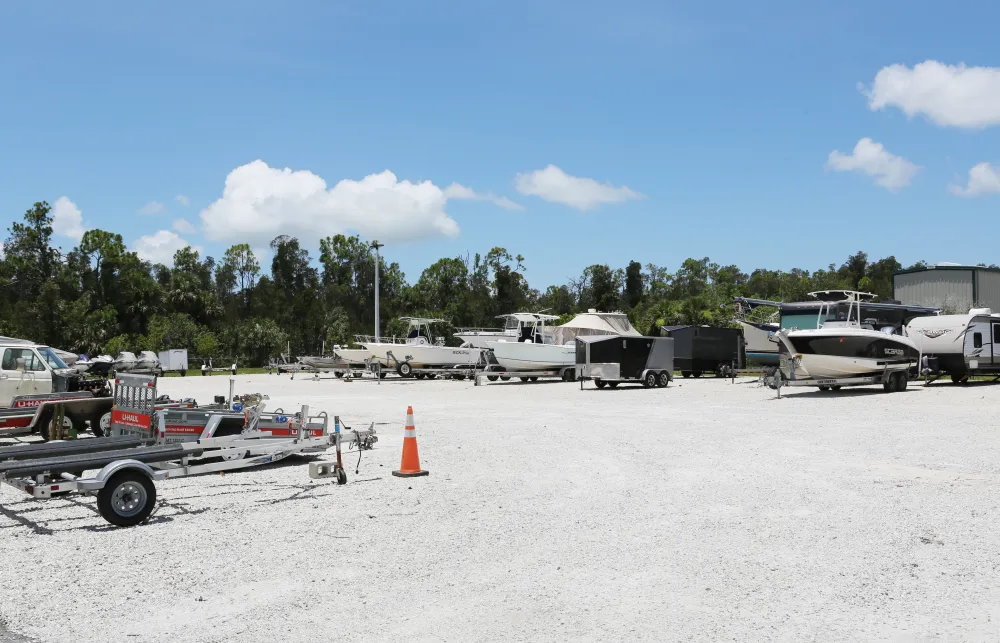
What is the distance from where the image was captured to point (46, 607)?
5.02 m

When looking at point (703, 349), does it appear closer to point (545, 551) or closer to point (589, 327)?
point (589, 327)

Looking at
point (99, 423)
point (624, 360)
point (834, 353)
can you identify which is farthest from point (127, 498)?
point (624, 360)

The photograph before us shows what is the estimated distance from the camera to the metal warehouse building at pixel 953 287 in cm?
4794

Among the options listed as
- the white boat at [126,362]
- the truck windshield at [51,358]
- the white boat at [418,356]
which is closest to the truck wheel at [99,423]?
the truck windshield at [51,358]

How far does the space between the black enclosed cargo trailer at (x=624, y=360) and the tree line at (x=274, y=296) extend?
26282 mm

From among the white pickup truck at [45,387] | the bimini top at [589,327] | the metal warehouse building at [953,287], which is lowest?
the white pickup truck at [45,387]

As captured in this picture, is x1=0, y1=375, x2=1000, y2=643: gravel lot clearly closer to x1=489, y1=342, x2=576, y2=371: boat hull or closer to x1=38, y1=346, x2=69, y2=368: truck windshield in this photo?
x1=38, y1=346, x2=69, y2=368: truck windshield

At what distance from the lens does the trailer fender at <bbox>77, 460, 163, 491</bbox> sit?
6.93 meters

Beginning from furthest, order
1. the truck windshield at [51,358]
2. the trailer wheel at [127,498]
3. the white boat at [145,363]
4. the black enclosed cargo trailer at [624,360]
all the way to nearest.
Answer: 1. the black enclosed cargo trailer at [624,360]
2. the white boat at [145,363]
3. the truck windshield at [51,358]
4. the trailer wheel at [127,498]

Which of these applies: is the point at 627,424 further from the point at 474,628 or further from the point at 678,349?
the point at 678,349

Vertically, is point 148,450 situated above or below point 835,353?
below

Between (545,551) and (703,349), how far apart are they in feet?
103

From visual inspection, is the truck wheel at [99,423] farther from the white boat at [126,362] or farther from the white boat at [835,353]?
the white boat at [835,353]

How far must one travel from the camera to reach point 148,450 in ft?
26.8
